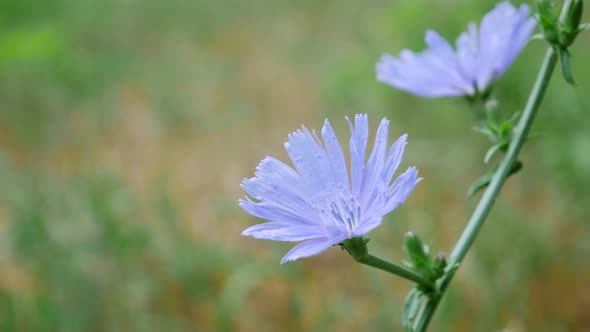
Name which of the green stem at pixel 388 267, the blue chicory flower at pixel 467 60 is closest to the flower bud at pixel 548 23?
the blue chicory flower at pixel 467 60

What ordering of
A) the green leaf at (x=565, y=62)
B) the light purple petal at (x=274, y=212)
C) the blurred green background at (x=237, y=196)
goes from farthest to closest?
the blurred green background at (x=237, y=196) < the green leaf at (x=565, y=62) < the light purple petal at (x=274, y=212)

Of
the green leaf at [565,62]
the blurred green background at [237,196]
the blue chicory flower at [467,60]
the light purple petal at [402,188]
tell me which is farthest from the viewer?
the blurred green background at [237,196]

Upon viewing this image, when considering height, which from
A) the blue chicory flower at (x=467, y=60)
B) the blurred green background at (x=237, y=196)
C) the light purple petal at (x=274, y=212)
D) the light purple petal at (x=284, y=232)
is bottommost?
the light purple petal at (x=284, y=232)

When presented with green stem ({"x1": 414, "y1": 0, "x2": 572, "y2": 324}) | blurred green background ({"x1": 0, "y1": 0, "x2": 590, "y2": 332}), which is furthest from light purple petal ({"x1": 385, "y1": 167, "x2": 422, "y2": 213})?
blurred green background ({"x1": 0, "y1": 0, "x2": 590, "y2": 332})

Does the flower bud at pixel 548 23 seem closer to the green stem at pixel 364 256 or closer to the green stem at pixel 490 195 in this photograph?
the green stem at pixel 490 195

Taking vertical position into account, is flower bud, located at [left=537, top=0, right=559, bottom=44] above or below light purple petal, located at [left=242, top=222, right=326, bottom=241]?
above

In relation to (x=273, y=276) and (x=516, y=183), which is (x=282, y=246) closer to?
(x=273, y=276)

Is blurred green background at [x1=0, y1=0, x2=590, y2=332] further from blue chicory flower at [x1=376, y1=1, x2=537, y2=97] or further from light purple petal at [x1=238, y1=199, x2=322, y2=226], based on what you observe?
light purple petal at [x1=238, y1=199, x2=322, y2=226]
